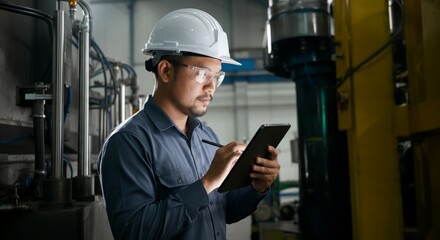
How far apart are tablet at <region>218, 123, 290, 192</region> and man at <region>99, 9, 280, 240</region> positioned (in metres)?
0.02

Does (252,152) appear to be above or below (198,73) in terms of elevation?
below

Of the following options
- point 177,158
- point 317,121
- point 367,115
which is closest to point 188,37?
point 177,158

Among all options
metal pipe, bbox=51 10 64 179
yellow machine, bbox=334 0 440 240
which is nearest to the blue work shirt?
metal pipe, bbox=51 10 64 179

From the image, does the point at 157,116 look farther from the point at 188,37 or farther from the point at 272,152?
the point at 272,152

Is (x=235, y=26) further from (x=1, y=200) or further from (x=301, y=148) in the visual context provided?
(x=1, y=200)

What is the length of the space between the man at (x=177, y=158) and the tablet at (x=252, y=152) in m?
0.02

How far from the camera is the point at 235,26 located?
8.30 metres

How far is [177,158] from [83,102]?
0.68 metres

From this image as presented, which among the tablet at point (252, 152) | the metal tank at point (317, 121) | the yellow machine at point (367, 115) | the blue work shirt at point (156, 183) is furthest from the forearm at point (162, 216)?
the metal tank at point (317, 121)

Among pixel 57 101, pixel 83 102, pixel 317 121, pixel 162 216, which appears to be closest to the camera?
Result: pixel 162 216

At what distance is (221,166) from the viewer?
1.01m

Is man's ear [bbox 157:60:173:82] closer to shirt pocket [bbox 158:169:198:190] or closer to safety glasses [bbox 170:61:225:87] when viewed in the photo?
safety glasses [bbox 170:61:225:87]

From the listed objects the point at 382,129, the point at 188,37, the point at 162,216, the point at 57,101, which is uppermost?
the point at 188,37

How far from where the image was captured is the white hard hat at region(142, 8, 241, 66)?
1.19 m
